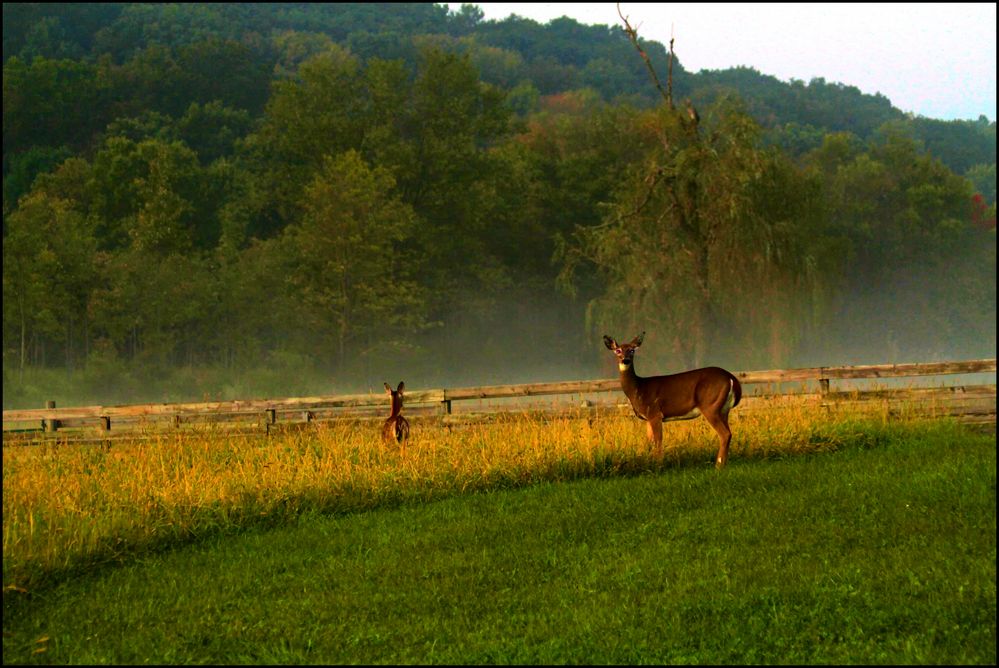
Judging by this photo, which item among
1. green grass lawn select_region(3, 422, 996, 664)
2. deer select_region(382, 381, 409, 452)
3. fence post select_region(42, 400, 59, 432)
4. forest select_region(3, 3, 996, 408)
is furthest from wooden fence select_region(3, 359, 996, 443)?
forest select_region(3, 3, 996, 408)

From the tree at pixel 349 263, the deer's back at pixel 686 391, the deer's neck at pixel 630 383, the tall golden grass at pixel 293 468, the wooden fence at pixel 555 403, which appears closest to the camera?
the tall golden grass at pixel 293 468

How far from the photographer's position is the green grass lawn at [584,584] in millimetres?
8039

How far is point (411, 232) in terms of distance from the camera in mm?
55938

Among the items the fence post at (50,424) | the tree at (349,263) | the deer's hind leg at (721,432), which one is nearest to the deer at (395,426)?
the deer's hind leg at (721,432)

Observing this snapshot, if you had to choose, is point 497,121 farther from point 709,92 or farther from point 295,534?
point 295,534

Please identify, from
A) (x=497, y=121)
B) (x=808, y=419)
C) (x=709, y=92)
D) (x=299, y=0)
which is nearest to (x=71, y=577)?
(x=808, y=419)

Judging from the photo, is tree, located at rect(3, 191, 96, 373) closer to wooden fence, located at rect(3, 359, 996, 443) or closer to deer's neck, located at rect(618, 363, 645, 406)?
wooden fence, located at rect(3, 359, 996, 443)

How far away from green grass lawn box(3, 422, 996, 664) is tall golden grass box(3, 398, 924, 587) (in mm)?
480

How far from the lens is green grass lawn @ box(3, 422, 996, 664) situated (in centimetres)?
804

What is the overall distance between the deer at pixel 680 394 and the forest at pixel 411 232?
1836 centimetres

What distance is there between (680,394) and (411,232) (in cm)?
4216

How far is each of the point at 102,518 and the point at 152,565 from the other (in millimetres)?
1314

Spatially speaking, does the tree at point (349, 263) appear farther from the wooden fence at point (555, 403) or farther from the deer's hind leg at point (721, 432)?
the deer's hind leg at point (721, 432)

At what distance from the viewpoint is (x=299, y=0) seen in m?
130
